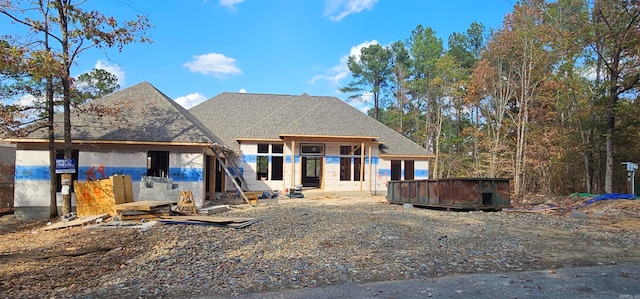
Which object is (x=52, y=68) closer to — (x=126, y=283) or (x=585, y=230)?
(x=126, y=283)

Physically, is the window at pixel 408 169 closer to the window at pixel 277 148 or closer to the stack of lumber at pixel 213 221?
the window at pixel 277 148

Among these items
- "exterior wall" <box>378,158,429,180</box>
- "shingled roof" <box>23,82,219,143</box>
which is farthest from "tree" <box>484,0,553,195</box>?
"shingled roof" <box>23,82,219,143</box>

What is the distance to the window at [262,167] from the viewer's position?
22.7 meters

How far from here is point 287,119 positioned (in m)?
25.0

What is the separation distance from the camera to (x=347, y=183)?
2284 cm

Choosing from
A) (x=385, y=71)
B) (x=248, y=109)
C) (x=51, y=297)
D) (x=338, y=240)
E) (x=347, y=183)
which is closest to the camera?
(x=51, y=297)

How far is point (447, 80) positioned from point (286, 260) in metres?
32.5

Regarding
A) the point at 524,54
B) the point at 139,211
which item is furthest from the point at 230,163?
the point at 524,54

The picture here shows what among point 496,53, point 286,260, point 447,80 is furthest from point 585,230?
point 447,80

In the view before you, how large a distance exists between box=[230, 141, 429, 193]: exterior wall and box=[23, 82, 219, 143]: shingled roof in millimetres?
6920

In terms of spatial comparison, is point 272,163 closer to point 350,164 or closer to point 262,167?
point 262,167

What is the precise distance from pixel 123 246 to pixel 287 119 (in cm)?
1772

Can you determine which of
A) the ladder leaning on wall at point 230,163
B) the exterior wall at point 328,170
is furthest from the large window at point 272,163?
the ladder leaning on wall at point 230,163

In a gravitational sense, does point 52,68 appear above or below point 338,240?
above
